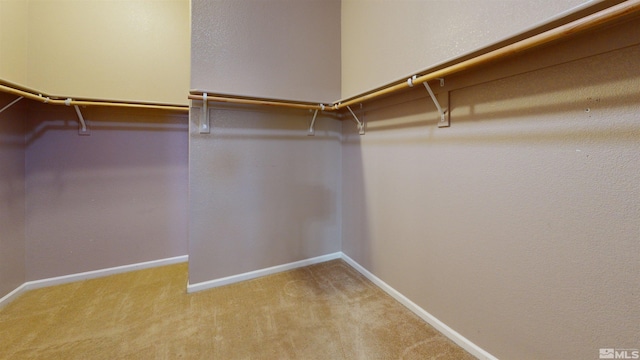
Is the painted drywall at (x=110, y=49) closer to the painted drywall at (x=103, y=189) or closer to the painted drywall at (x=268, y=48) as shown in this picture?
the painted drywall at (x=103, y=189)

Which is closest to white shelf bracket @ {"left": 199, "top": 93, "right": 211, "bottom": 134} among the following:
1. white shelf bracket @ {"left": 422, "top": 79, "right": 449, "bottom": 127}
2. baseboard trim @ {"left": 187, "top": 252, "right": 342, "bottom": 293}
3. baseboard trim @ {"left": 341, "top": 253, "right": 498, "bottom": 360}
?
baseboard trim @ {"left": 187, "top": 252, "right": 342, "bottom": 293}

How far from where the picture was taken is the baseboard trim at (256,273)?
187 centimetres

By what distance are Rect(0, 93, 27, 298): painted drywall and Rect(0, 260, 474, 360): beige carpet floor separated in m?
0.21

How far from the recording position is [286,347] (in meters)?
1.31

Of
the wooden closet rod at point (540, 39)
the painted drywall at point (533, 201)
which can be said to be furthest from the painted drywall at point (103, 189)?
the painted drywall at point (533, 201)

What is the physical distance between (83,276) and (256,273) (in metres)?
1.44

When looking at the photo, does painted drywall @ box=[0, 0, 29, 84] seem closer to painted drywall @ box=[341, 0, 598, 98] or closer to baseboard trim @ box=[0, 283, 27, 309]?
baseboard trim @ box=[0, 283, 27, 309]

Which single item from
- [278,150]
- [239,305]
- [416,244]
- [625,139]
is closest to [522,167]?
[625,139]

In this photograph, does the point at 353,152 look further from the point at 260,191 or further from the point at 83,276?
the point at 83,276

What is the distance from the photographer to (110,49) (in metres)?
2.01

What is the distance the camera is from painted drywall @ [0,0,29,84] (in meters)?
1.56

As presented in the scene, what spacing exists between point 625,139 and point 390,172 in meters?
1.10

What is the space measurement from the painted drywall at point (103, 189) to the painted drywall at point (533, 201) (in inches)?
82.8

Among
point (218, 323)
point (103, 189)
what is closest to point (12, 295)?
point (103, 189)
